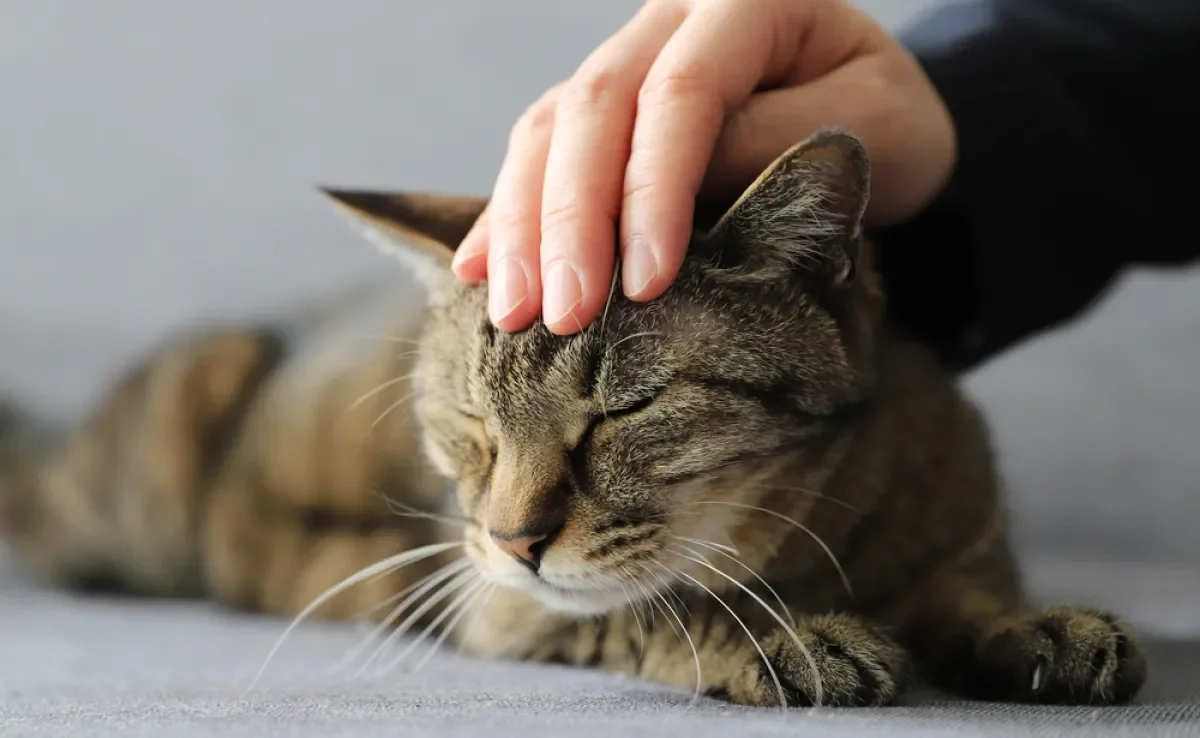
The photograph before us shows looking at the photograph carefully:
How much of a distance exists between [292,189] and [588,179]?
3.88 feet

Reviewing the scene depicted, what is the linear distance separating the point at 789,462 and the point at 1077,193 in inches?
23.6

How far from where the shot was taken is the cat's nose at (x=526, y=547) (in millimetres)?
808

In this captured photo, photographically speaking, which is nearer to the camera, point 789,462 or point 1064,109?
point 789,462

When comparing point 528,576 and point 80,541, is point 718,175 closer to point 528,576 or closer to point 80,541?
point 528,576

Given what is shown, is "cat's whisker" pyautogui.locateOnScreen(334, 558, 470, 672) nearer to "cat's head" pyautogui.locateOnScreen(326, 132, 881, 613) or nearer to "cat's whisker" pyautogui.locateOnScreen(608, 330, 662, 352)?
"cat's head" pyautogui.locateOnScreen(326, 132, 881, 613)

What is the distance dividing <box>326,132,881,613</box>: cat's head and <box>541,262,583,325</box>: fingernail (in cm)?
3

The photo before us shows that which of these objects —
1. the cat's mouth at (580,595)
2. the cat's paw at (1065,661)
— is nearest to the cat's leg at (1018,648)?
the cat's paw at (1065,661)

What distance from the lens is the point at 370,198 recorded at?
1.00 metres

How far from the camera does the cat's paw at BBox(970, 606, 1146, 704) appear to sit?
2.49 ft

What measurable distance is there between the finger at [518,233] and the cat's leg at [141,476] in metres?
0.84

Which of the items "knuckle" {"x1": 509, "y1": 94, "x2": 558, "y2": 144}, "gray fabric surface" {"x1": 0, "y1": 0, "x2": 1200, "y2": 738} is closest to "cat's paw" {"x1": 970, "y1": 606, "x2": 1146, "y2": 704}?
"knuckle" {"x1": 509, "y1": 94, "x2": 558, "y2": 144}

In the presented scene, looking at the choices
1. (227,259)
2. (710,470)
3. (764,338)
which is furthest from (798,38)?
(227,259)

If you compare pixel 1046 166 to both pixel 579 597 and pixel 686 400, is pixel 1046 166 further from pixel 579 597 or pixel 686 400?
pixel 579 597

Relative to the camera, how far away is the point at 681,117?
82cm
